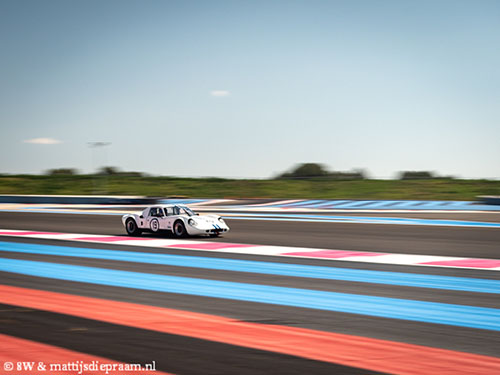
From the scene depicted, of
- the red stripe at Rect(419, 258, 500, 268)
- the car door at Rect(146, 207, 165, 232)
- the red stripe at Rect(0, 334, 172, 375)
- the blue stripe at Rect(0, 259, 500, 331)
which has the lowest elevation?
the red stripe at Rect(419, 258, 500, 268)

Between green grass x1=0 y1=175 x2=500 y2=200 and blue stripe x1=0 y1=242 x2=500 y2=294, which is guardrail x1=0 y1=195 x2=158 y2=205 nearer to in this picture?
green grass x1=0 y1=175 x2=500 y2=200

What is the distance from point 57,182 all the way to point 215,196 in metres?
18.7

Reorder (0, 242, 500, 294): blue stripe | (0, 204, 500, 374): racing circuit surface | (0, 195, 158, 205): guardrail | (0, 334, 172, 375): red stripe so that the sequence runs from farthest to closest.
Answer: (0, 195, 158, 205): guardrail, (0, 242, 500, 294): blue stripe, (0, 204, 500, 374): racing circuit surface, (0, 334, 172, 375): red stripe

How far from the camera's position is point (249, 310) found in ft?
23.8

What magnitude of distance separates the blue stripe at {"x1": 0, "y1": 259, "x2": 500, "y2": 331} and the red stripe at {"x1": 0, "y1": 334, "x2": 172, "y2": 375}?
9.64 feet

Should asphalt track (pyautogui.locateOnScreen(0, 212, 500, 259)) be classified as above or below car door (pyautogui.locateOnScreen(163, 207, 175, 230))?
below

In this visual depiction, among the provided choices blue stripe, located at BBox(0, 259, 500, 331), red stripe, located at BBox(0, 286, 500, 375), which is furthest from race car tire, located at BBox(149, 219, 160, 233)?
red stripe, located at BBox(0, 286, 500, 375)

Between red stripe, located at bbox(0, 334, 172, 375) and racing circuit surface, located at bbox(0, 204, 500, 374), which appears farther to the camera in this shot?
racing circuit surface, located at bbox(0, 204, 500, 374)

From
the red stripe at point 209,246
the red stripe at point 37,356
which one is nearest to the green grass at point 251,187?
the red stripe at point 209,246

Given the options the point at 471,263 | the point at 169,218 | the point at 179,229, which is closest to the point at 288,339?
the point at 471,263

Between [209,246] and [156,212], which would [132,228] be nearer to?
[156,212]

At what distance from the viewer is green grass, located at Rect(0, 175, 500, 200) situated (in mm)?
43438

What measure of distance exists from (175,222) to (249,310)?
356 inches

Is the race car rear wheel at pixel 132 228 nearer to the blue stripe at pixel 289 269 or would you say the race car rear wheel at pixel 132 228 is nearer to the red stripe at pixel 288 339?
the blue stripe at pixel 289 269
